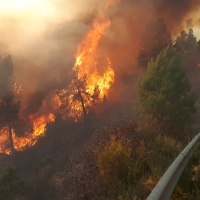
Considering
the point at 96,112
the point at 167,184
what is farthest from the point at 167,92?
the point at 96,112

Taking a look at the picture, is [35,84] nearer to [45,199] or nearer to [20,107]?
[20,107]

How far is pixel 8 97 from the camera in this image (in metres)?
53.7

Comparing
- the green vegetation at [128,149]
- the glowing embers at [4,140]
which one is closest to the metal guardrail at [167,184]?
the green vegetation at [128,149]

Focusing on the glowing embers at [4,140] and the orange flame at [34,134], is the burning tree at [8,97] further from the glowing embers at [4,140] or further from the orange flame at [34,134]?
the orange flame at [34,134]

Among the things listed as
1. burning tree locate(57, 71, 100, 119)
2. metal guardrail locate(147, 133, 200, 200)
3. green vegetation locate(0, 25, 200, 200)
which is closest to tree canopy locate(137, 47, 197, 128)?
green vegetation locate(0, 25, 200, 200)

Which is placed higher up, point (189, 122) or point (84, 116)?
point (84, 116)

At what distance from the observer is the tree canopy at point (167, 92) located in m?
22.4

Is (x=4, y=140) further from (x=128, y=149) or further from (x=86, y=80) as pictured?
(x=128, y=149)

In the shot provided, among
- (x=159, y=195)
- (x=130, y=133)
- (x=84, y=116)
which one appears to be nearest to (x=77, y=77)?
(x=84, y=116)

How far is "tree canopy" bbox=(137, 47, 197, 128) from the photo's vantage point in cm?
2241

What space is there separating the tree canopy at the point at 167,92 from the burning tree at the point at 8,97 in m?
36.6

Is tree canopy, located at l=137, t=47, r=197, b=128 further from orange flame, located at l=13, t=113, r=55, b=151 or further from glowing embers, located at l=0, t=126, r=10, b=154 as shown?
glowing embers, located at l=0, t=126, r=10, b=154

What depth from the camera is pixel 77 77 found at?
56875mm

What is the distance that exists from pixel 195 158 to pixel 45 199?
26.9m
